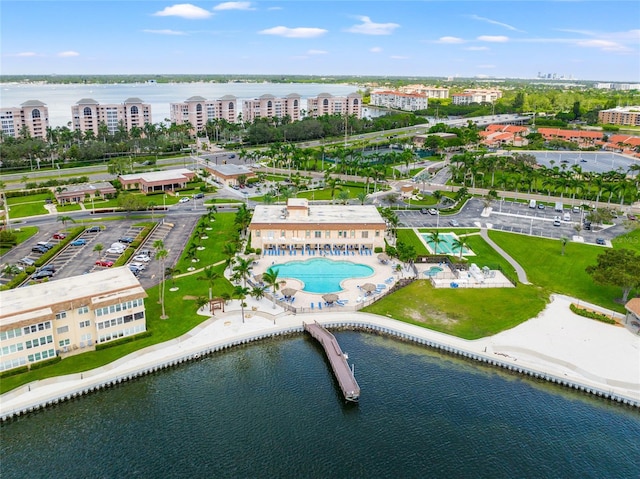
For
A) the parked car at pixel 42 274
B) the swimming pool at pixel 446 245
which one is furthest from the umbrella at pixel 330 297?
the parked car at pixel 42 274

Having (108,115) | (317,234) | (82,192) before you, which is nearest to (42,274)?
(317,234)

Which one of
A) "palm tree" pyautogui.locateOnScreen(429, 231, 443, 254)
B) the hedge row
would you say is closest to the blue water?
"palm tree" pyautogui.locateOnScreen(429, 231, 443, 254)

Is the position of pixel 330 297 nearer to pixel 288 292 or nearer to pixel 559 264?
pixel 288 292

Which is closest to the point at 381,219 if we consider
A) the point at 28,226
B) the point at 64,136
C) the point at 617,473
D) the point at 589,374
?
the point at 589,374

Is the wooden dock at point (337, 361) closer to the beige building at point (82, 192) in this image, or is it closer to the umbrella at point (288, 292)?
the umbrella at point (288, 292)

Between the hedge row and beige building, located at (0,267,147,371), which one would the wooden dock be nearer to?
beige building, located at (0,267,147,371)

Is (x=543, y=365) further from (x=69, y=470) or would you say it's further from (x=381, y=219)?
(x=69, y=470)
